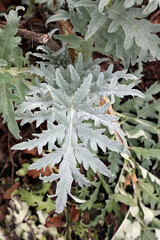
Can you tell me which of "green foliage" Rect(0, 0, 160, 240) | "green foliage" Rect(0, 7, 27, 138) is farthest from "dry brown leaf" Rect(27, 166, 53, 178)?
"green foliage" Rect(0, 7, 27, 138)

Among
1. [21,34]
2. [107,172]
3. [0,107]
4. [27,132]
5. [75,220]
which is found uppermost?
[21,34]

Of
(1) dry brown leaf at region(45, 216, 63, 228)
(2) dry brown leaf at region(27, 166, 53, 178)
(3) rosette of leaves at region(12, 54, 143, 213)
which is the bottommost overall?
(1) dry brown leaf at region(45, 216, 63, 228)

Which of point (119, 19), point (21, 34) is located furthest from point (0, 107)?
point (119, 19)

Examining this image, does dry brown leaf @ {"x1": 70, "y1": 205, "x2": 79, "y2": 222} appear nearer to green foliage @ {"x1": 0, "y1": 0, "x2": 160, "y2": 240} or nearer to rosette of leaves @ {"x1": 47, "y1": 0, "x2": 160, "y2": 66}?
green foliage @ {"x1": 0, "y1": 0, "x2": 160, "y2": 240}

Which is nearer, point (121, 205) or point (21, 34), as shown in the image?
point (21, 34)

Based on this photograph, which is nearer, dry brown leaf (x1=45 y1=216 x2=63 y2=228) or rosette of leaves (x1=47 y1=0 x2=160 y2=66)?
rosette of leaves (x1=47 y1=0 x2=160 y2=66)

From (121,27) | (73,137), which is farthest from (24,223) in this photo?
(121,27)

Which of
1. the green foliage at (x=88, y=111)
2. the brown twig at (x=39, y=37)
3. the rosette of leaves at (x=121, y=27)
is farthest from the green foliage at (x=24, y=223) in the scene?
the rosette of leaves at (x=121, y=27)

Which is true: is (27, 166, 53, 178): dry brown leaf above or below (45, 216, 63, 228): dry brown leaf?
above

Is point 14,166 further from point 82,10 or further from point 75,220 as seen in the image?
point 82,10

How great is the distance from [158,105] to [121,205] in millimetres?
523

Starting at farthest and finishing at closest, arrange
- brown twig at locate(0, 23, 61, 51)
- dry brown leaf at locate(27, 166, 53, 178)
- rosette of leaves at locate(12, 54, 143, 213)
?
dry brown leaf at locate(27, 166, 53, 178) < brown twig at locate(0, 23, 61, 51) < rosette of leaves at locate(12, 54, 143, 213)

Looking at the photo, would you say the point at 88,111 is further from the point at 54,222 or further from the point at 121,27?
the point at 54,222

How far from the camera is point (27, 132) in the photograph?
145 centimetres
